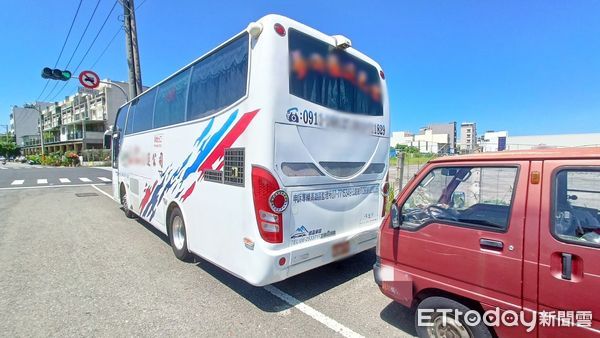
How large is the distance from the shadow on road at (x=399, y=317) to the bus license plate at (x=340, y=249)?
2.70ft

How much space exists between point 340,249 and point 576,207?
239 cm

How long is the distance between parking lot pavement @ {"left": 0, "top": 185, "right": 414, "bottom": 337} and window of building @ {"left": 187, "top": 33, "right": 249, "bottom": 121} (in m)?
2.38

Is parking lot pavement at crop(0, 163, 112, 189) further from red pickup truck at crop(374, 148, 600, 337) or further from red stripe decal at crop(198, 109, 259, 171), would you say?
red pickup truck at crop(374, 148, 600, 337)

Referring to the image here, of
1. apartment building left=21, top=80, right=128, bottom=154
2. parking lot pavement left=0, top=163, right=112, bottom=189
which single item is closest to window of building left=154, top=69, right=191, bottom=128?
parking lot pavement left=0, top=163, right=112, bottom=189

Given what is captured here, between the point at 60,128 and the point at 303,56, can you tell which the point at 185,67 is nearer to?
the point at 303,56

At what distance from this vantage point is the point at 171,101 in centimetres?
514

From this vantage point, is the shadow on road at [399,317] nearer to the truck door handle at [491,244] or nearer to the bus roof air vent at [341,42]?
the truck door handle at [491,244]

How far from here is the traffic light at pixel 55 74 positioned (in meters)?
11.8

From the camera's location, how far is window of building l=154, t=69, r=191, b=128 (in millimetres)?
4738

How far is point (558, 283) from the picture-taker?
1.94 m

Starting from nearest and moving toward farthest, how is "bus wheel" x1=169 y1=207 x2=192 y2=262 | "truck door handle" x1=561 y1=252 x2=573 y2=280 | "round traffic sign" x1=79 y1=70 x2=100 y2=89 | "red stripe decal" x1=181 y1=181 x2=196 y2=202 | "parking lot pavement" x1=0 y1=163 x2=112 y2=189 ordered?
"truck door handle" x1=561 y1=252 x2=573 y2=280 → "red stripe decal" x1=181 y1=181 x2=196 y2=202 → "bus wheel" x1=169 y1=207 x2=192 y2=262 → "round traffic sign" x1=79 y1=70 x2=100 y2=89 → "parking lot pavement" x1=0 y1=163 x2=112 y2=189

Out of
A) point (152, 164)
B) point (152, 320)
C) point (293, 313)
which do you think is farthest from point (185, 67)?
point (293, 313)

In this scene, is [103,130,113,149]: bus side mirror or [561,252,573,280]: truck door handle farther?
[103,130,113,149]: bus side mirror

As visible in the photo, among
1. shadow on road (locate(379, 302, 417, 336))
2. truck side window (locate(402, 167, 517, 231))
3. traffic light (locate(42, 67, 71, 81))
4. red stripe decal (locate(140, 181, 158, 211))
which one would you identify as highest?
traffic light (locate(42, 67, 71, 81))
